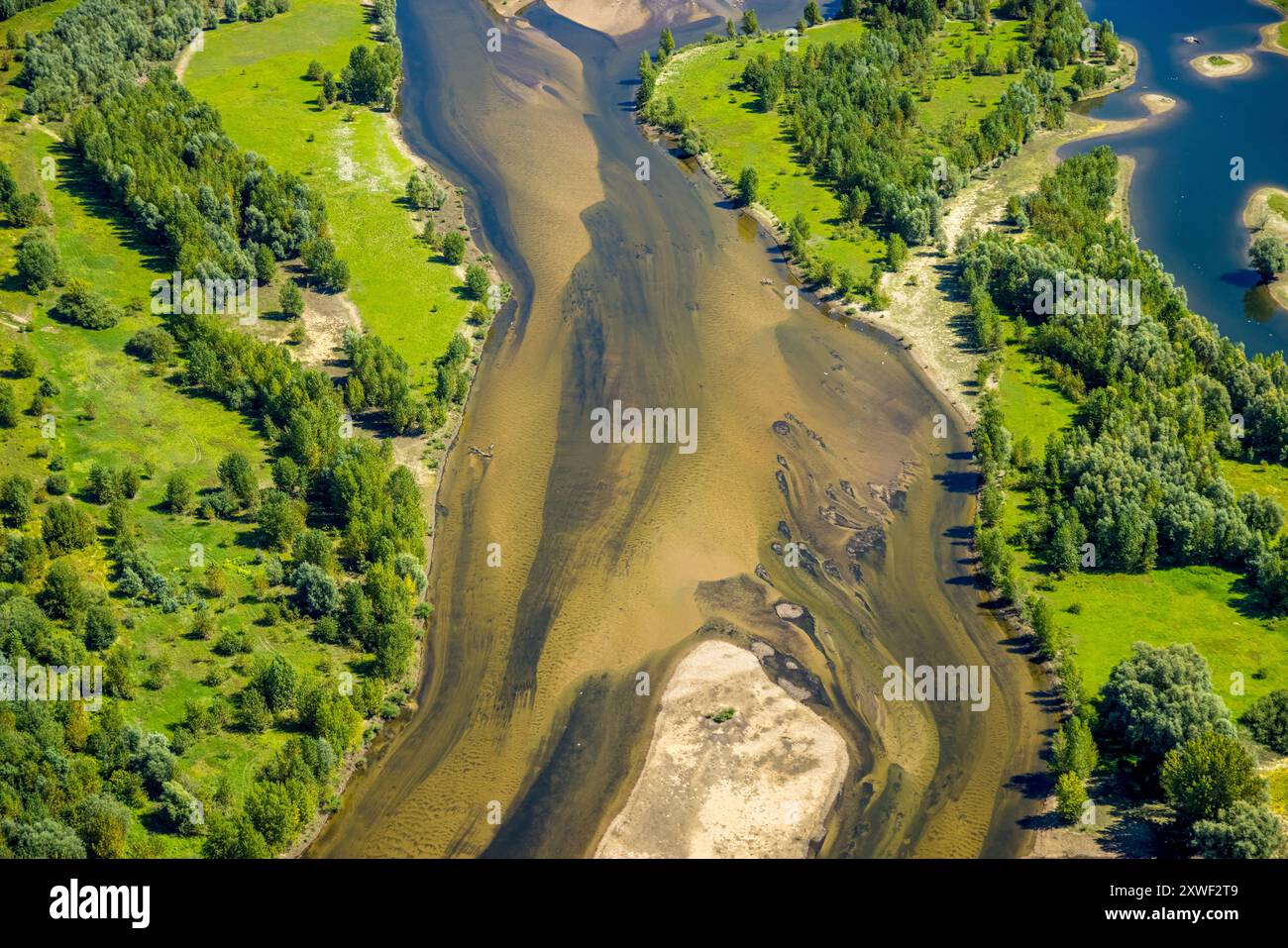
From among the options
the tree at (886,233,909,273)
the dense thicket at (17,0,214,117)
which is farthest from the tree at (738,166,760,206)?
the dense thicket at (17,0,214,117)

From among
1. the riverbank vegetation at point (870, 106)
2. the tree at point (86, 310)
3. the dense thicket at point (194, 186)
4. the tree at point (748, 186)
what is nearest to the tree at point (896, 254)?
the riverbank vegetation at point (870, 106)

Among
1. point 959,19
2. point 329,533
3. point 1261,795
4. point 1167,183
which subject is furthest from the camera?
point 959,19

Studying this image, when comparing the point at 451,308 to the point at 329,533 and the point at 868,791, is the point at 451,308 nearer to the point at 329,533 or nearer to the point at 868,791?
the point at 329,533

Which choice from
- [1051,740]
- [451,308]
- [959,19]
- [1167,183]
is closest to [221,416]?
[451,308]

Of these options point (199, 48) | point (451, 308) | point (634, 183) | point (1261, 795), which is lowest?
point (1261, 795)

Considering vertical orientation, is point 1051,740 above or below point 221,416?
below
